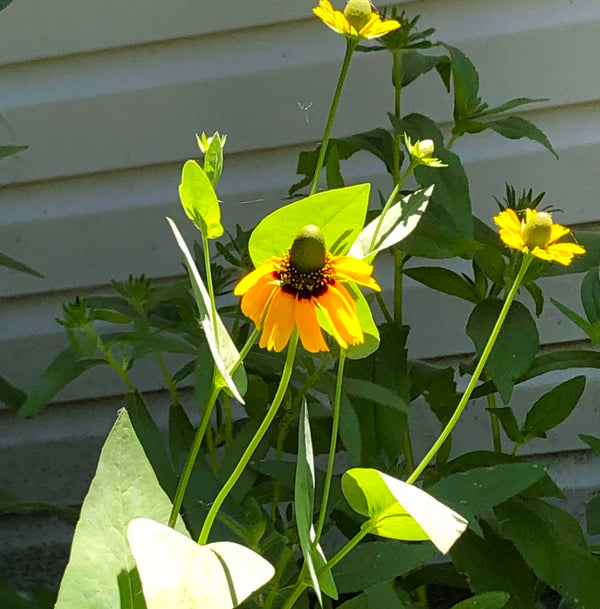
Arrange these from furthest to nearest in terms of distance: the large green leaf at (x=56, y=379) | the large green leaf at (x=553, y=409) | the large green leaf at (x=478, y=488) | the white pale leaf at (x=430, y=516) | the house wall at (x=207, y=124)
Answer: the house wall at (x=207, y=124) → the large green leaf at (x=553, y=409) → the large green leaf at (x=56, y=379) → the large green leaf at (x=478, y=488) → the white pale leaf at (x=430, y=516)

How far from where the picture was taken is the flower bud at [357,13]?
0.38 m

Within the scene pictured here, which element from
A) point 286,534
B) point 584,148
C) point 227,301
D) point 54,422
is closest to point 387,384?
point 286,534

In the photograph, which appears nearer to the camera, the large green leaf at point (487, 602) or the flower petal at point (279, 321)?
the flower petal at point (279, 321)

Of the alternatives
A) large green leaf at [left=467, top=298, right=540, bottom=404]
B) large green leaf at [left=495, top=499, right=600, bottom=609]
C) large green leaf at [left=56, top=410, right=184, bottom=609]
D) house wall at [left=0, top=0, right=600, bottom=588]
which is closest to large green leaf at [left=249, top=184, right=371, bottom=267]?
large green leaf at [left=56, top=410, right=184, bottom=609]

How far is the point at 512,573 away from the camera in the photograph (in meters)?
0.64

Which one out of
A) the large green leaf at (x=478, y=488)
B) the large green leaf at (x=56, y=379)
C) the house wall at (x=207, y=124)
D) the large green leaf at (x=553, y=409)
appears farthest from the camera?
the house wall at (x=207, y=124)

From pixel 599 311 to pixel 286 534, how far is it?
311 mm

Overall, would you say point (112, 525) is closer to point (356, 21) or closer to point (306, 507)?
point (306, 507)

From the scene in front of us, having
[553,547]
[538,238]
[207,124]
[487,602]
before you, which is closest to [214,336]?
[538,238]

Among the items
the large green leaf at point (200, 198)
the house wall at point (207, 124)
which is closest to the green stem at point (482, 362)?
the large green leaf at point (200, 198)

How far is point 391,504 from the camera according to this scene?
362mm

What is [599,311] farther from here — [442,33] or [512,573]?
[442,33]

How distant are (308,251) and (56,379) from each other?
0.33m

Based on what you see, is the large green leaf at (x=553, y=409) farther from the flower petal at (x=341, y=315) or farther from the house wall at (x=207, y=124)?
the flower petal at (x=341, y=315)
